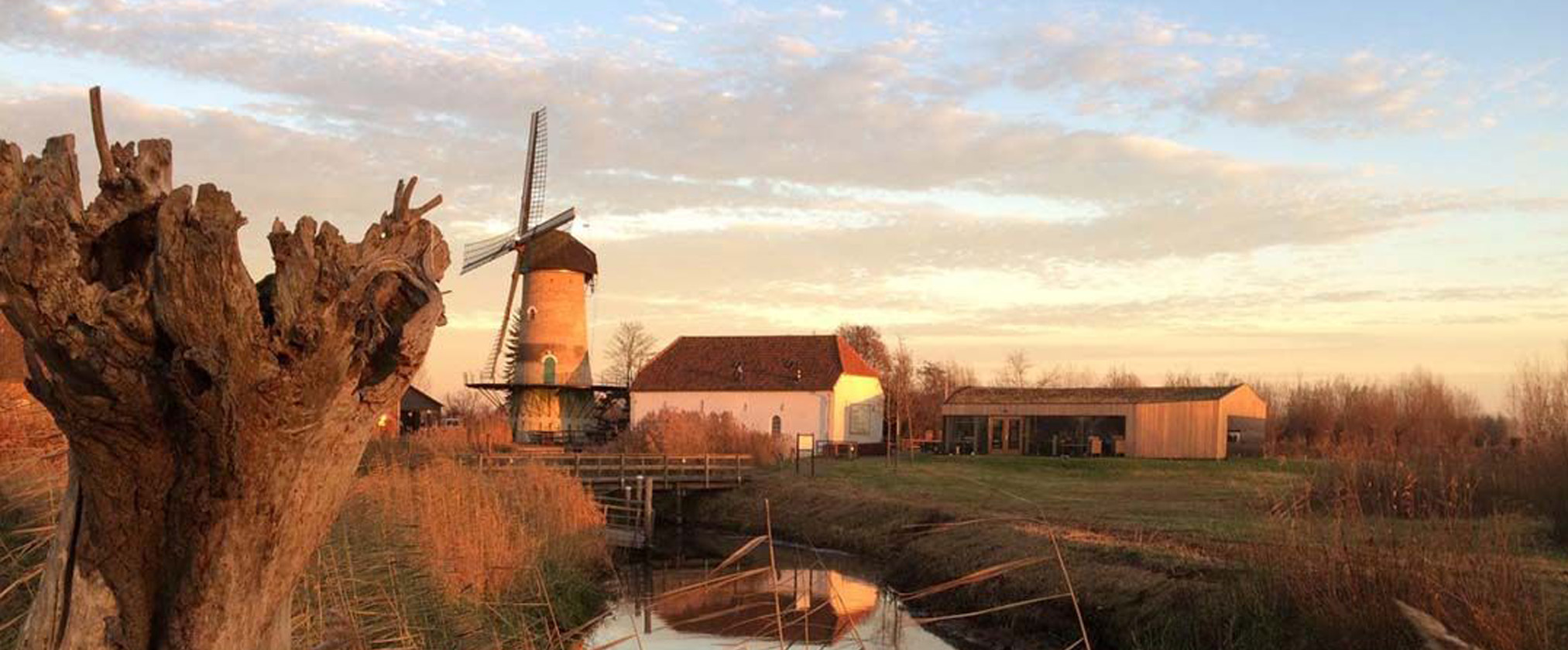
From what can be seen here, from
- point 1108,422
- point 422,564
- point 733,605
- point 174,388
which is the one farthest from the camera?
point 1108,422

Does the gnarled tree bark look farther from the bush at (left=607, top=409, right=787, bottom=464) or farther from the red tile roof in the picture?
the red tile roof

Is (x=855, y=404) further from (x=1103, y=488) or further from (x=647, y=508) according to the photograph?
(x=647, y=508)

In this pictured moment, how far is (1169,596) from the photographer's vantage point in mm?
13359

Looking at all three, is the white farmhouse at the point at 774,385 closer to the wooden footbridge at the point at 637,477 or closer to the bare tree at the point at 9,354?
the wooden footbridge at the point at 637,477

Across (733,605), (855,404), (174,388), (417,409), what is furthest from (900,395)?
(174,388)

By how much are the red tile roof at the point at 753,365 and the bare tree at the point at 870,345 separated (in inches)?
798

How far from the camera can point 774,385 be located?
50.0 meters

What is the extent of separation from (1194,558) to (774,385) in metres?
35.8

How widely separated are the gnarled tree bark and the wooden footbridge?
23163 mm

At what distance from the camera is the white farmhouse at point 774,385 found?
162ft

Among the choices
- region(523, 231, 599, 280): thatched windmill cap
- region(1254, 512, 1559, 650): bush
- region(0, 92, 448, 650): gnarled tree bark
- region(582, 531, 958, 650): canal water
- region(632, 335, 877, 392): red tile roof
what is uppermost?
region(523, 231, 599, 280): thatched windmill cap

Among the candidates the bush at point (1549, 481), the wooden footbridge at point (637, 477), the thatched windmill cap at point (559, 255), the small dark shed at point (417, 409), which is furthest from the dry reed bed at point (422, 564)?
the small dark shed at point (417, 409)

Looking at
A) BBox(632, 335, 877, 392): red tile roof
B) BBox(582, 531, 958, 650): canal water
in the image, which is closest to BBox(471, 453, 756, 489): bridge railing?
BBox(582, 531, 958, 650): canal water

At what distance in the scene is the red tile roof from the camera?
50.0m
